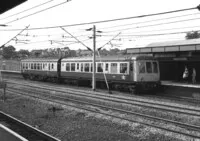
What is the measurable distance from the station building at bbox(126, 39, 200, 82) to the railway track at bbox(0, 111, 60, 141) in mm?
15682

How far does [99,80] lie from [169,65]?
781cm

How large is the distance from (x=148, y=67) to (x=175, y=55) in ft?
13.4

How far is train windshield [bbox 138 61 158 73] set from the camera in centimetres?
2052

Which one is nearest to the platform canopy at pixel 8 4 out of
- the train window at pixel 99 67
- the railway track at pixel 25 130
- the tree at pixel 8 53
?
the railway track at pixel 25 130

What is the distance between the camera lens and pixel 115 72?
21828mm

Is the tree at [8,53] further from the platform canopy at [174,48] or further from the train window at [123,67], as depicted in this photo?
the train window at [123,67]

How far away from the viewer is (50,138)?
824 centimetres

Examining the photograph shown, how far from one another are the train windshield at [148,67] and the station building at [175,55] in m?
2.62

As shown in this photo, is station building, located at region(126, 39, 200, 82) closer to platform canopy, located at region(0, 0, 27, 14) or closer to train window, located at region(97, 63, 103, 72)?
train window, located at region(97, 63, 103, 72)

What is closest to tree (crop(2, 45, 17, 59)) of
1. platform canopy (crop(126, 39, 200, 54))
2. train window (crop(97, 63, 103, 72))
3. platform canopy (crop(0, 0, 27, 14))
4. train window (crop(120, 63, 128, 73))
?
platform canopy (crop(126, 39, 200, 54))

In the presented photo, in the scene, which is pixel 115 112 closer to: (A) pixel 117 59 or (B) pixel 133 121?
(B) pixel 133 121

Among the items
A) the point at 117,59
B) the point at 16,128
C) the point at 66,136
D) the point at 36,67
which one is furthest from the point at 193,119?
the point at 36,67

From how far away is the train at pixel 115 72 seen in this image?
20469 millimetres

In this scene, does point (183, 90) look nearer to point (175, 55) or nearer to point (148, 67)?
point (148, 67)
